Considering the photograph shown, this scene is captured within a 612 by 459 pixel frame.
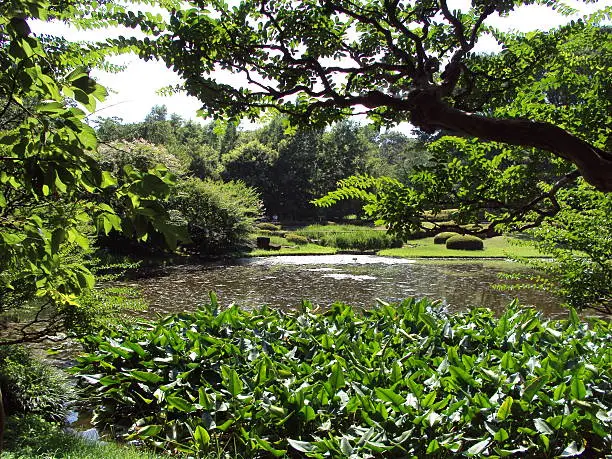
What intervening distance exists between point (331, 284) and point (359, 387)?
34.8 ft

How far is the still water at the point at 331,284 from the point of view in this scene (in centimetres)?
1146

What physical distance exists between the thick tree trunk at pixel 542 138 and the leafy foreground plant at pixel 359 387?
1.47m

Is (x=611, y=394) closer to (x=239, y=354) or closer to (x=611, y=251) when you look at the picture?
(x=611, y=251)

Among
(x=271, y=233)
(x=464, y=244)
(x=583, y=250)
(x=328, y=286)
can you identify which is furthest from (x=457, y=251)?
(x=583, y=250)

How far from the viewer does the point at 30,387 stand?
4.63m

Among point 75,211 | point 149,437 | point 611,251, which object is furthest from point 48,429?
point 611,251

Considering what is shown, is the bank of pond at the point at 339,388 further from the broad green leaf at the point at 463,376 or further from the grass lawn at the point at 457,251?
the grass lawn at the point at 457,251

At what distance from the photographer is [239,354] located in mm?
4000

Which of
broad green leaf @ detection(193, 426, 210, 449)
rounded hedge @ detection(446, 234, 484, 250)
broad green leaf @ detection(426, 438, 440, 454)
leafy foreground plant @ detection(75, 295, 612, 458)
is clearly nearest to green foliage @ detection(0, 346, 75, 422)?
leafy foreground plant @ detection(75, 295, 612, 458)

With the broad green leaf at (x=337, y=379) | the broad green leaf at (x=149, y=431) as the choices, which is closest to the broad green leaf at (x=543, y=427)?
the broad green leaf at (x=337, y=379)

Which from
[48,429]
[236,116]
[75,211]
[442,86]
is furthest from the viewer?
[48,429]

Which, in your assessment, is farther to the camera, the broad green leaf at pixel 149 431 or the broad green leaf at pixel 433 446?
the broad green leaf at pixel 149 431

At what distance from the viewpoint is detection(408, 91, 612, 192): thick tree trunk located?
7.16ft

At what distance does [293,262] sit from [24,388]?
14995mm
